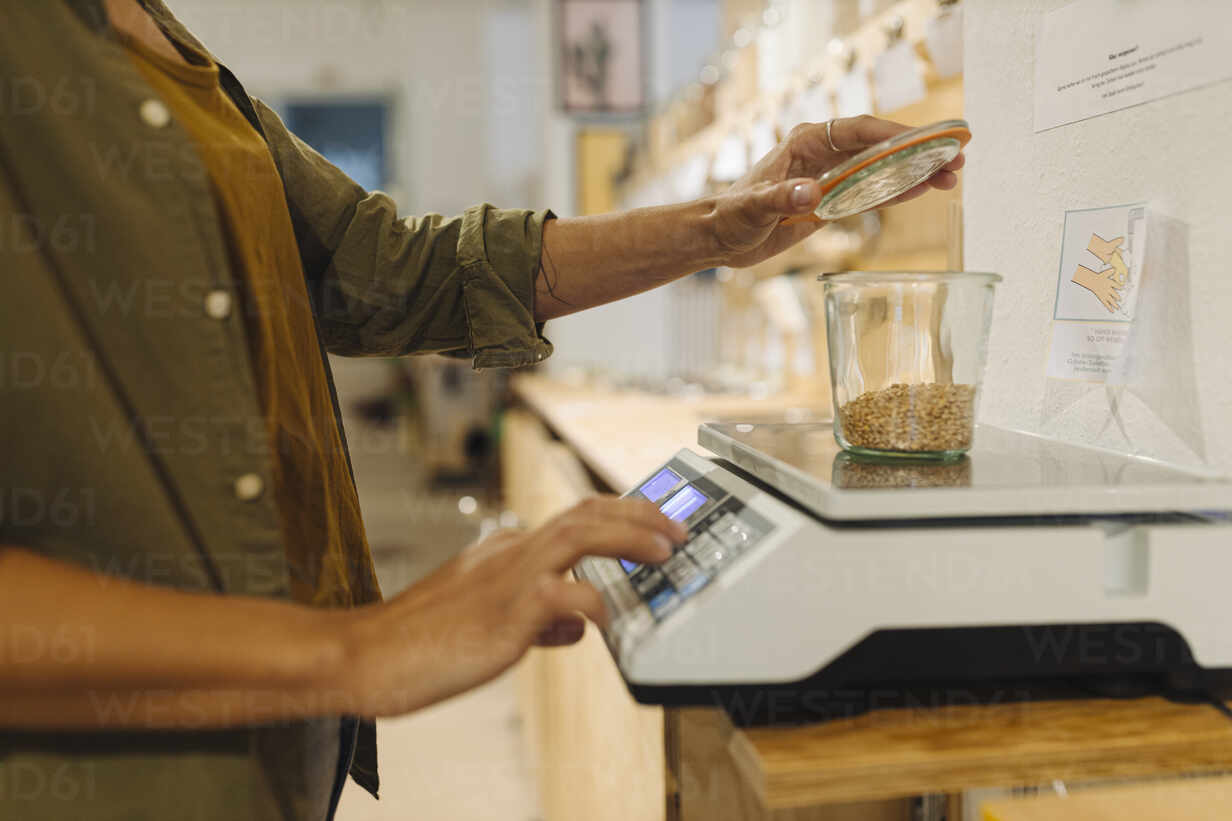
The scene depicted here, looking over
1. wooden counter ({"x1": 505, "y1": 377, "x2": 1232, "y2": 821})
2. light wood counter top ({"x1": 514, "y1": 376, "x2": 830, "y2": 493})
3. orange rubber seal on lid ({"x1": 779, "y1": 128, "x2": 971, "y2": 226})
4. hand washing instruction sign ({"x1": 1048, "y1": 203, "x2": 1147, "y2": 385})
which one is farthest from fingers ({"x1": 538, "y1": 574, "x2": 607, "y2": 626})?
light wood counter top ({"x1": 514, "y1": 376, "x2": 830, "y2": 493})

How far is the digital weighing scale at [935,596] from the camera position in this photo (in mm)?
609

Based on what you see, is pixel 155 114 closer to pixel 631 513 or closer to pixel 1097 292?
pixel 631 513

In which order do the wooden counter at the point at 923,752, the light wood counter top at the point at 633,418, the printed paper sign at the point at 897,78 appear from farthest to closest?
the light wood counter top at the point at 633,418, the printed paper sign at the point at 897,78, the wooden counter at the point at 923,752

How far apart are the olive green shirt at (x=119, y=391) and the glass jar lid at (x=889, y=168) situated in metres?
0.48

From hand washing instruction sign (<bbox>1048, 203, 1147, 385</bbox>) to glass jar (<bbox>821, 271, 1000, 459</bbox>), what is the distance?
0.61 ft

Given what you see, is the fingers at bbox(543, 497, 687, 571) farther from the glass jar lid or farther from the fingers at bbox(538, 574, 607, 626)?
the glass jar lid

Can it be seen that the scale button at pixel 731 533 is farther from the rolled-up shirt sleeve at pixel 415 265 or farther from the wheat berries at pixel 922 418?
the rolled-up shirt sleeve at pixel 415 265

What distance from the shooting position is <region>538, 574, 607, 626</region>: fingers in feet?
1.99

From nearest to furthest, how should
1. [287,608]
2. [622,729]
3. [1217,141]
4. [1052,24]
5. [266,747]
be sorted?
1. [287,608]
2. [266,747]
3. [1217,141]
4. [1052,24]
5. [622,729]

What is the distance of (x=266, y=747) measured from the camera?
69cm

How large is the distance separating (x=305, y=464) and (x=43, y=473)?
211mm

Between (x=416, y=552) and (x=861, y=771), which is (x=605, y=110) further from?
(x=861, y=771)

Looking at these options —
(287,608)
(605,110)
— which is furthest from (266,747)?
(605,110)

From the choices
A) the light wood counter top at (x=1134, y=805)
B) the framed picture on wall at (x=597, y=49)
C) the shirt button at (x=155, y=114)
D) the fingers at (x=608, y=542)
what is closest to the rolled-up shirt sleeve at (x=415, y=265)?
the shirt button at (x=155, y=114)
